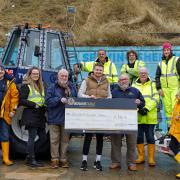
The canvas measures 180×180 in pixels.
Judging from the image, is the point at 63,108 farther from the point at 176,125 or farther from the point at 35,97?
the point at 176,125

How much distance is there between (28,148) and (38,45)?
218cm

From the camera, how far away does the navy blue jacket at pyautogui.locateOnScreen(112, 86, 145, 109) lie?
7832 millimetres

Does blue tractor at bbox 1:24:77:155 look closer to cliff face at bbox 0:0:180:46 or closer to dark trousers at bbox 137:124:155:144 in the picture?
dark trousers at bbox 137:124:155:144

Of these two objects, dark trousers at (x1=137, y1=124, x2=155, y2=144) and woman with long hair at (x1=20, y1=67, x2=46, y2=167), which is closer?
A: woman with long hair at (x1=20, y1=67, x2=46, y2=167)

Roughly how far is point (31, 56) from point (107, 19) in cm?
1227

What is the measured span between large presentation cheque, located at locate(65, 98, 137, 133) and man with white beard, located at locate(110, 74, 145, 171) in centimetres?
33

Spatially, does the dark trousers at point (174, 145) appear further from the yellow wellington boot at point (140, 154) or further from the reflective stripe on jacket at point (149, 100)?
the yellow wellington boot at point (140, 154)

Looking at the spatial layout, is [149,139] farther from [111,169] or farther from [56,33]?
[56,33]

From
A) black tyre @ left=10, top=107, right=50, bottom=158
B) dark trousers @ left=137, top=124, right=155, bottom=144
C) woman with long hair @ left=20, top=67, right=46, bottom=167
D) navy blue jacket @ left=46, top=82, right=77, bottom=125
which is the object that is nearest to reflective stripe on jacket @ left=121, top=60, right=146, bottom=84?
dark trousers @ left=137, top=124, right=155, bottom=144

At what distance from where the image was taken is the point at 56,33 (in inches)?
351

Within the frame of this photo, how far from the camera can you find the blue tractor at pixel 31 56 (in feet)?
27.0

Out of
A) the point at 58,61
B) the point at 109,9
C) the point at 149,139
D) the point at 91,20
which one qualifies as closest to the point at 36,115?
the point at 58,61

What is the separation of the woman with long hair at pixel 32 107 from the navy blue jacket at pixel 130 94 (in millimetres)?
1405

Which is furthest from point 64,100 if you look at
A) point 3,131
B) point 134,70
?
point 134,70
